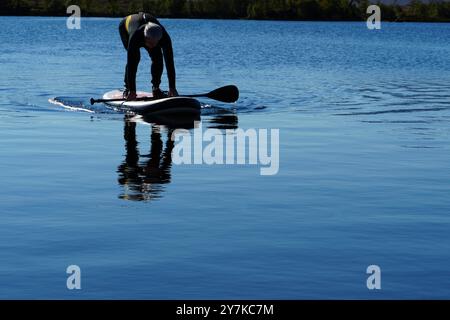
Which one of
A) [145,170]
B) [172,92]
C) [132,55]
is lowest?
[145,170]

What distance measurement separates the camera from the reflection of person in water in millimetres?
16822

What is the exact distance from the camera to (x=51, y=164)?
64.6 ft

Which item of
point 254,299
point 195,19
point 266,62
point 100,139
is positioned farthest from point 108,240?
point 195,19

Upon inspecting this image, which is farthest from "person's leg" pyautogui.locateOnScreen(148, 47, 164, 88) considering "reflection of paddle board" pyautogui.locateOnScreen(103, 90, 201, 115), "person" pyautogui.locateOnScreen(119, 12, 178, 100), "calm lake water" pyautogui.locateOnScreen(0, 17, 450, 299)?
"calm lake water" pyautogui.locateOnScreen(0, 17, 450, 299)

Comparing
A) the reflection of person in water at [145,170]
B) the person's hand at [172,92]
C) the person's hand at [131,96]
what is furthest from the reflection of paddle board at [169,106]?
the reflection of person in water at [145,170]

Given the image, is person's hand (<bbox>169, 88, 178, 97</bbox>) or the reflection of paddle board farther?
person's hand (<bbox>169, 88, 178, 97</bbox>)

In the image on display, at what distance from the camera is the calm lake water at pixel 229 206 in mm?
11883

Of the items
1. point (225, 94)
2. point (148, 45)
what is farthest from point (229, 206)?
point (225, 94)

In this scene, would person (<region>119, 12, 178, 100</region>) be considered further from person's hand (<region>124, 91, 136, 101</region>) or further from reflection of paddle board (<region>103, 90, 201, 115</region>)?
reflection of paddle board (<region>103, 90, 201, 115</region>)

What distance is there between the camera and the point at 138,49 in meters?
25.8

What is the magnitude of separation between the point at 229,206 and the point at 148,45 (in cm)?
1053

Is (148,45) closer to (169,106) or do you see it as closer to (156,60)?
(156,60)

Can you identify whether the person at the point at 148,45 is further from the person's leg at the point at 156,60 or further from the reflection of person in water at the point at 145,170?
the reflection of person in water at the point at 145,170

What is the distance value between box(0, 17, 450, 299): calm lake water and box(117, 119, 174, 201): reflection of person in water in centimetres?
4
